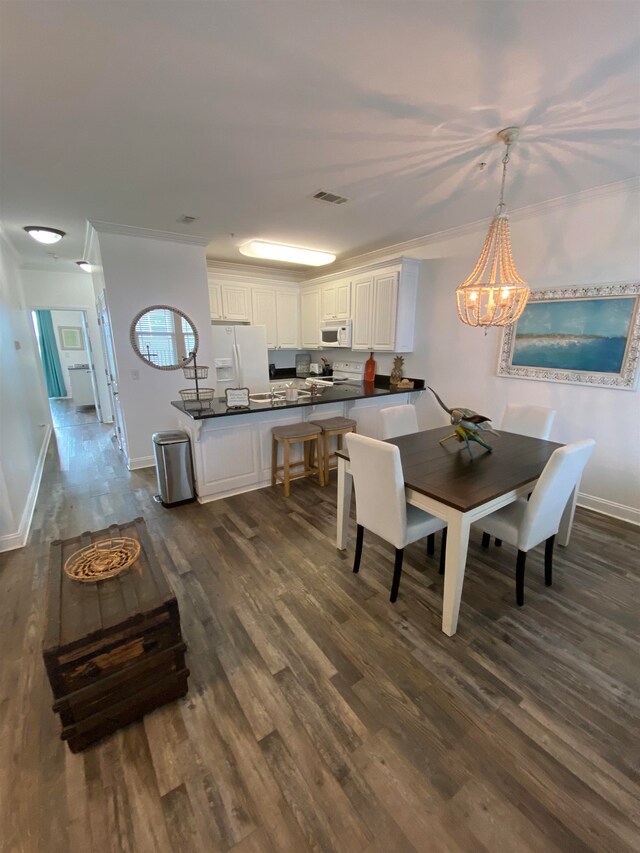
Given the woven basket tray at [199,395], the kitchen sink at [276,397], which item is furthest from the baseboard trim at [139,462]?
the kitchen sink at [276,397]

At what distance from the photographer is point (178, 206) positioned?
10.1 feet

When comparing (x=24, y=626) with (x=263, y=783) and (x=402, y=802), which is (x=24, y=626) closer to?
(x=263, y=783)

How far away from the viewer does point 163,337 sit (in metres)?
4.18

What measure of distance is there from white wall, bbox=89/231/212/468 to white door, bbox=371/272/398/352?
86.6 inches

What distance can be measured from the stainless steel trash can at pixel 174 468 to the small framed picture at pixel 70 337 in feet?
24.9

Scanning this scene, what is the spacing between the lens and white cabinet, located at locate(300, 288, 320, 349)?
564 centimetres

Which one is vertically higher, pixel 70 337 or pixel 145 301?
pixel 145 301

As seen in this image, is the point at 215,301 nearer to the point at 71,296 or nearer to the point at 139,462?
the point at 139,462

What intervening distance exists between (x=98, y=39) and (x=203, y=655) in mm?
2749

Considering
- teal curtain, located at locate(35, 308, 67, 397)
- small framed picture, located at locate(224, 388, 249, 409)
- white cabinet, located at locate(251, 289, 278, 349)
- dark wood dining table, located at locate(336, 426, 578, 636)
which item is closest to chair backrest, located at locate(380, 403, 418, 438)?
dark wood dining table, located at locate(336, 426, 578, 636)

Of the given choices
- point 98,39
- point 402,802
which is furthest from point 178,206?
point 402,802

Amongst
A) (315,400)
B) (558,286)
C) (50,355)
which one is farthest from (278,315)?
(50,355)

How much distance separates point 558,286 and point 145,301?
4314 millimetres

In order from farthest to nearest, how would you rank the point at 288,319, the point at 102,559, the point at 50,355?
the point at 50,355 < the point at 288,319 < the point at 102,559
